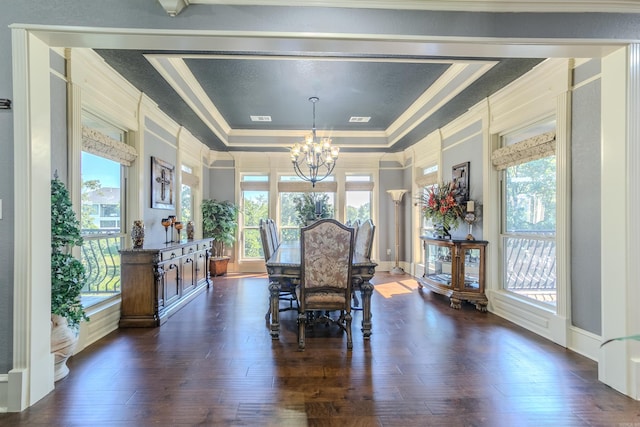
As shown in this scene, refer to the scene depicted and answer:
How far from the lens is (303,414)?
74.7 inches

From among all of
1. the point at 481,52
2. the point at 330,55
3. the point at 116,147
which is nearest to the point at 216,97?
the point at 116,147

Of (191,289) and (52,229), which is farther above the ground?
(52,229)

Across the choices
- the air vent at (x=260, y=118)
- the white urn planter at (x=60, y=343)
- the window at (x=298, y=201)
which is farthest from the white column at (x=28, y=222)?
the window at (x=298, y=201)

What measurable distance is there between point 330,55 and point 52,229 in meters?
2.89

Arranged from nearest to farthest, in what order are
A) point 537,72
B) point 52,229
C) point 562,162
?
point 52,229 → point 562,162 → point 537,72

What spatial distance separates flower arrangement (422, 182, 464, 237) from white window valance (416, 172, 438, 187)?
0.67 metres

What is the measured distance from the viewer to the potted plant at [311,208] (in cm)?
659

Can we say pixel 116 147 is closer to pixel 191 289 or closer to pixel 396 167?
pixel 191 289

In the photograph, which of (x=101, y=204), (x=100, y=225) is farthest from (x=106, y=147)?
(x=100, y=225)

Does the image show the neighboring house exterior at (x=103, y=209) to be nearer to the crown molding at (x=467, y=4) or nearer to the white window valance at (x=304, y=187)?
the crown molding at (x=467, y=4)

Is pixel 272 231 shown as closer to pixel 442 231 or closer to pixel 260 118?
pixel 260 118

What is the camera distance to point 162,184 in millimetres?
4418

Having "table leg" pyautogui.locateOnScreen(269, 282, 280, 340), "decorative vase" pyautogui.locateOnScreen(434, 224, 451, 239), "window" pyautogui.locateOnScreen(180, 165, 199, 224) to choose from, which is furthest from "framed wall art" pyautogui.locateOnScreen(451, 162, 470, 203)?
"window" pyautogui.locateOnScreen(180, 165, 199, 224)

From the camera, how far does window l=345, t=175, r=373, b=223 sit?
22.7ft
